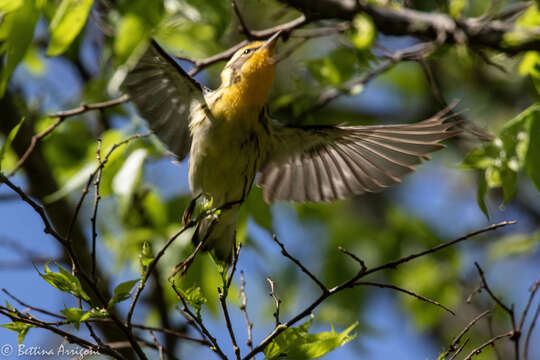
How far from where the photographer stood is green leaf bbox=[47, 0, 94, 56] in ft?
7.91

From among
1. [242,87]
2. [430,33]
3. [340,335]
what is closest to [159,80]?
[242,87]

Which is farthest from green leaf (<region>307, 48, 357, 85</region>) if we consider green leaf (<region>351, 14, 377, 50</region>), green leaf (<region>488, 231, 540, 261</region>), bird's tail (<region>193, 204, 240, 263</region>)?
green leaf (<region>488, 231, 540, 261</region>)

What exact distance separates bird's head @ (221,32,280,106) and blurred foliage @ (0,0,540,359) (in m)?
0.18

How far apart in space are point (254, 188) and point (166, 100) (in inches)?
26.8

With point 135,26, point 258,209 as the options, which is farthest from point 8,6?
point 258,209

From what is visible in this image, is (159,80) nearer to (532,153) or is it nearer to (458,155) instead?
(532,153)

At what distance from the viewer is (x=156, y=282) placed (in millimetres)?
4367

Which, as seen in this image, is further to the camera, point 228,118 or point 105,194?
point 105,194

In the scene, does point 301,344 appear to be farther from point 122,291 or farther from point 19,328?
point 19,328

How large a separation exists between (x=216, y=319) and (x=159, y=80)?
4.97 ft

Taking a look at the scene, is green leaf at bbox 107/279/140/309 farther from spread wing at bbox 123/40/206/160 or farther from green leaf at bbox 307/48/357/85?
green leaf at bbox 307/48/357/85

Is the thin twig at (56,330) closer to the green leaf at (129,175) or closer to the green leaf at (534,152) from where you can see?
the green leaf at (129,175)

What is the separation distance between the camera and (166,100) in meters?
3.52

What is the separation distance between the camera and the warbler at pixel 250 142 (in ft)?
10.6
